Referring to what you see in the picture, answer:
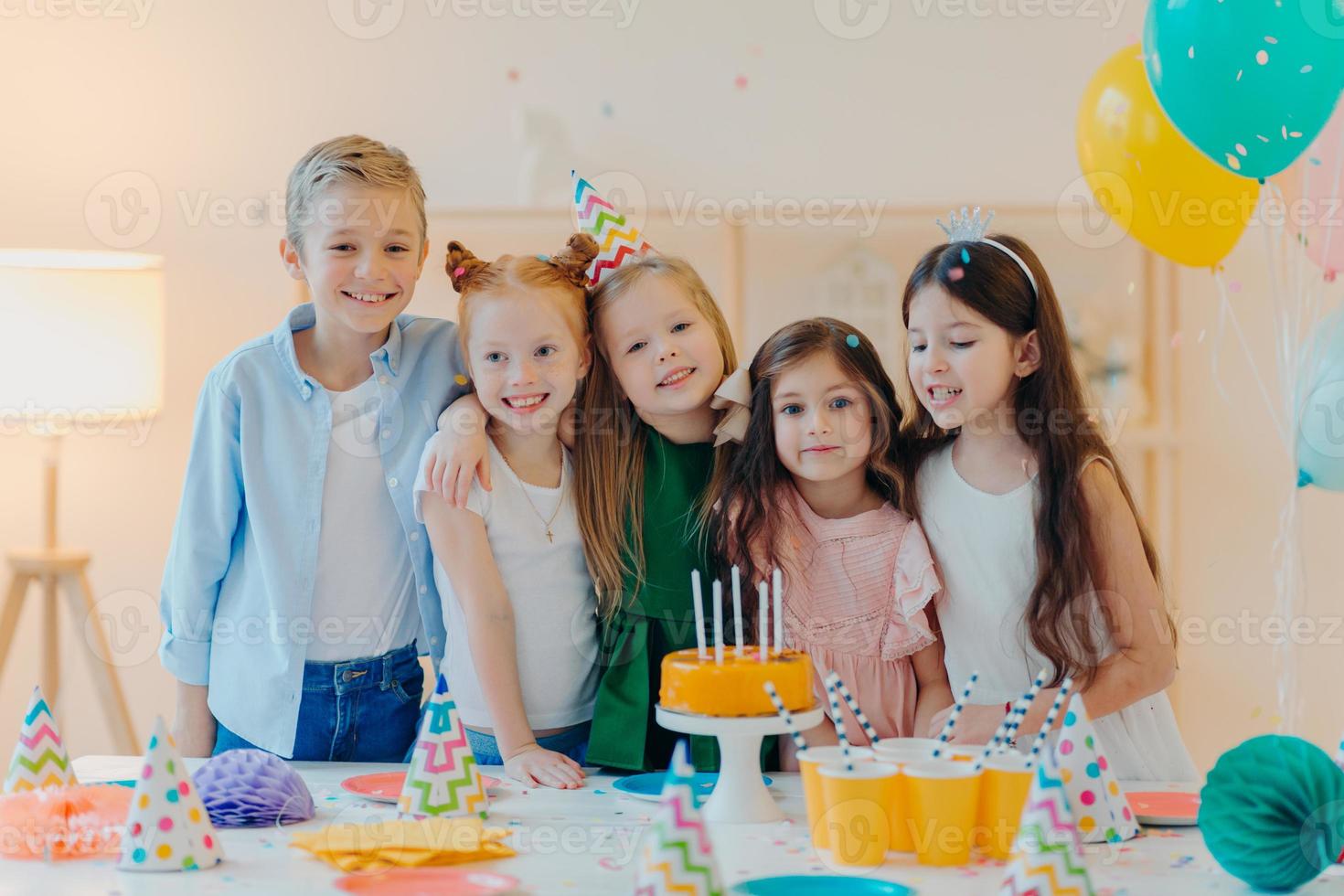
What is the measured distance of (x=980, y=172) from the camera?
3.42 meters

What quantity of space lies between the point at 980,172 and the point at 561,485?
2.05 m

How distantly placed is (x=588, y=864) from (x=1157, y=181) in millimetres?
→ 1373

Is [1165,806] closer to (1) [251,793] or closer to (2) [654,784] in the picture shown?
(2) [654,784]

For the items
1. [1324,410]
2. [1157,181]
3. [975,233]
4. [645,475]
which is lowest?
[645,475]

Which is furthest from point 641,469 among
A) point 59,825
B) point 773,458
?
point 59,825

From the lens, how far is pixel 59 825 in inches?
48.9

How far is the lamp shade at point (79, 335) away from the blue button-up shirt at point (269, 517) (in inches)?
43.1

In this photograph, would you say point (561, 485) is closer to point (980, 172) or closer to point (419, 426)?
point (419, 426)

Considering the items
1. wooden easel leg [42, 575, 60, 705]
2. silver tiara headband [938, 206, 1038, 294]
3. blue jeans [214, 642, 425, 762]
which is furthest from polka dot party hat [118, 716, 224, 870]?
wooden easel leg [42, 575, 60, 705]

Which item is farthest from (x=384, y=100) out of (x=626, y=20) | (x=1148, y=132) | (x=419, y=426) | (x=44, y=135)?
(x=1148, y=132)

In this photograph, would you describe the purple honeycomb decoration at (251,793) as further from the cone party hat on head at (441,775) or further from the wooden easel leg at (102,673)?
the wooden easel leg at (102,673)

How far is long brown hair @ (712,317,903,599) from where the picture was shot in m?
1.71

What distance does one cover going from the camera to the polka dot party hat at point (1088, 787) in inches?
50.2

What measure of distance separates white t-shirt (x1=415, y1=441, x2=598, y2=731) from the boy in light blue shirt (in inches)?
4.1
